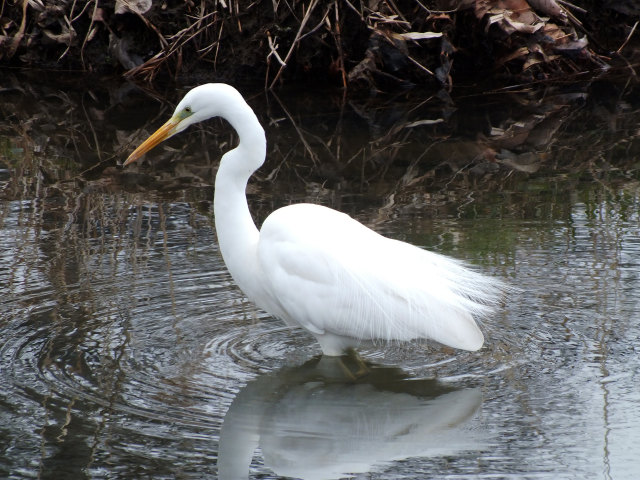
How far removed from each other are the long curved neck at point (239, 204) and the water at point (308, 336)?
370mm

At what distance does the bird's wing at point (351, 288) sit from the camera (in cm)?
407

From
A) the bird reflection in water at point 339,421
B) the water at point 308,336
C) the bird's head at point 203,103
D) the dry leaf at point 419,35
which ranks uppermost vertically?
the dry leaf at point 419,35

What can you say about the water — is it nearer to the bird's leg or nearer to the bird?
the bird's leg

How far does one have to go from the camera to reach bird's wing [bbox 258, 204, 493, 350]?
4.07 m

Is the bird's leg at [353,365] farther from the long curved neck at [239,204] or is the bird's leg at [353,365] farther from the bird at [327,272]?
the long curved neck at [239,204]

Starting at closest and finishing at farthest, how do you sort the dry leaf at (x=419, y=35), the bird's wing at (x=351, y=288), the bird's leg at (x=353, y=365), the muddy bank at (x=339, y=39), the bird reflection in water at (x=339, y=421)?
1. the bird reflection in water at (x=339, y=421)
2. the bird's wing at (x=351, y=288)
3. the bird's leg at (x=353, y=365)
4. the dry leaf at (x=419, y=35)
5. the muddy bank at (x=339, y=39)

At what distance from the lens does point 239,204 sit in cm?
428

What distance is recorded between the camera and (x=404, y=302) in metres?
4.11

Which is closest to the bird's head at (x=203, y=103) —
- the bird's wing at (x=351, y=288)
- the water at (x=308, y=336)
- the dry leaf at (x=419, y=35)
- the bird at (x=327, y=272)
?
the bird at (x=327, y=272)

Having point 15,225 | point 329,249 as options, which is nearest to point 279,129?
point 15,225

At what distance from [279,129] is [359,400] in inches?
192

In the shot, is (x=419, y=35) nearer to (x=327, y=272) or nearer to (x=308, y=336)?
(x=308, y=336)

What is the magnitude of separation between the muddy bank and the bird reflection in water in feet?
17.9

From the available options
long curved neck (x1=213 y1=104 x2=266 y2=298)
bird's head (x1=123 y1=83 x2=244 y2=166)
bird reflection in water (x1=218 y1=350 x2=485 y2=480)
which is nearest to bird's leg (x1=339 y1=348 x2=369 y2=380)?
bird reflection in water (x1=218 y1=350 x2=485 y2=480)
